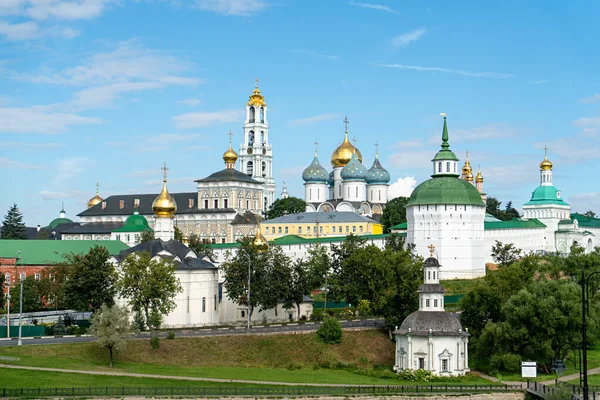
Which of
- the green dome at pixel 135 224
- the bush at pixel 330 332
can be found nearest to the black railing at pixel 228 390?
the bush at pixel 330 332

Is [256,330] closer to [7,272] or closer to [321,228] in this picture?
[7,272]

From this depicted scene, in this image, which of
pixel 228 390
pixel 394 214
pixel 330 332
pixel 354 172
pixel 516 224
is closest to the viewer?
pixel 228 390

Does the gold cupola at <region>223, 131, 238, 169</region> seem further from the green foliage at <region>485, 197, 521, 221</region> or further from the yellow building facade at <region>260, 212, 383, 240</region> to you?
the green foliage at <region>485, 197, 521, 221</region>

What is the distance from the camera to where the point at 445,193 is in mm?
98812

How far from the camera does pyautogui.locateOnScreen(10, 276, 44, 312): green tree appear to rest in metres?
85.1

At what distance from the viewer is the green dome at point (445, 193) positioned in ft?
324

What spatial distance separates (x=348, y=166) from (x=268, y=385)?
88.4m

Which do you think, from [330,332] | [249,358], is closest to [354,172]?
[330,332]

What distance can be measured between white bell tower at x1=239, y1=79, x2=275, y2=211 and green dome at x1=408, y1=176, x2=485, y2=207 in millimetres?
55238

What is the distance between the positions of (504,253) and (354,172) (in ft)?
131

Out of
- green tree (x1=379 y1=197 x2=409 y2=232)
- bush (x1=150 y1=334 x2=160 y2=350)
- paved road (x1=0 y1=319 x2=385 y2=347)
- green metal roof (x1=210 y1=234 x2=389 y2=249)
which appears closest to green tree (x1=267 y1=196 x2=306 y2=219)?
green tree (x1=379 y1=197 x2=409 y2=232)

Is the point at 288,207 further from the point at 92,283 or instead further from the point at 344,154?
the point at 92,283

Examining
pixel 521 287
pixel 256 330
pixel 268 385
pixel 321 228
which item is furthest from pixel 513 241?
pixel 268 385

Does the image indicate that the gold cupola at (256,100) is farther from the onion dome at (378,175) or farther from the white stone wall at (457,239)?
the white stone wall at (457,239)
